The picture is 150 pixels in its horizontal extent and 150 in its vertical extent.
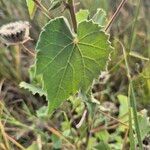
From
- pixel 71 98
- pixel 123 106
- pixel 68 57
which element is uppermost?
pixel 68 57

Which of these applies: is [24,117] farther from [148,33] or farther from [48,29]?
[48,29]

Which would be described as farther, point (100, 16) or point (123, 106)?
point (123, 106)

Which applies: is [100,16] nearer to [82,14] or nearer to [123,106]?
[82,14]

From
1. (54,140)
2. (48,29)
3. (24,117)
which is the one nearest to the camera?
(48,29)

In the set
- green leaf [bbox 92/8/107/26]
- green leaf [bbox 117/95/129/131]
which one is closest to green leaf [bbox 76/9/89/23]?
green leaf [bbox 92/8/107/26]

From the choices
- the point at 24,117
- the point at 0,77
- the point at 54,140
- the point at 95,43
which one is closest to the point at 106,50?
the point at 95,43

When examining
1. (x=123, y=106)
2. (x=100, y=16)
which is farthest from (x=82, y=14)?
(x=123, y=106)
